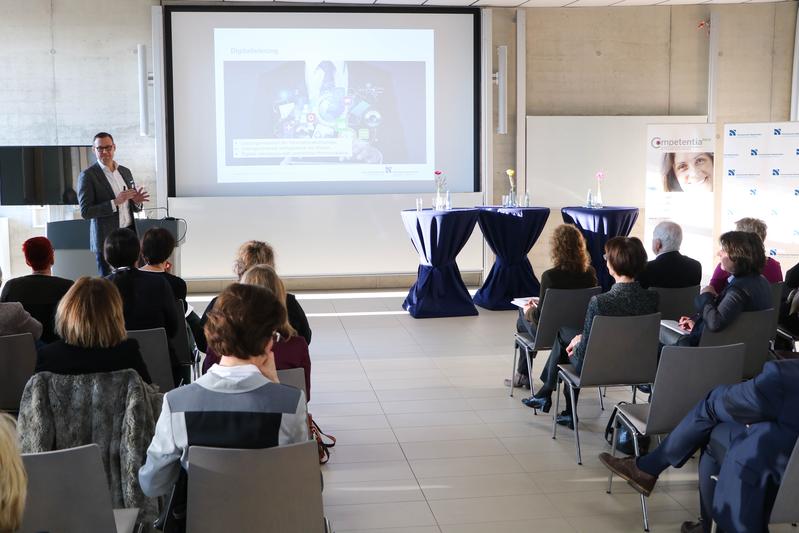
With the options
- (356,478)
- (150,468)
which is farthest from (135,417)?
(356,478)

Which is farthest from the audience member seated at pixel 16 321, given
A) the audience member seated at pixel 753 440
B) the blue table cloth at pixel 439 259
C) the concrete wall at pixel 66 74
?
the concrete wall at pixel 66 74

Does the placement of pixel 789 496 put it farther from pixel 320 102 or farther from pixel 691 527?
pixel 320 102

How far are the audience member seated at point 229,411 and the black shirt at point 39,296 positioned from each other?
2130 millimetres

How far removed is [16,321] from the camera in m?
3.97

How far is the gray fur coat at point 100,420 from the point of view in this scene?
9.25 feet

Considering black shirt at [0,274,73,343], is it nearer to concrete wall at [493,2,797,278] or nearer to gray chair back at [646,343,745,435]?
gray chair back at [646,343,745,435]

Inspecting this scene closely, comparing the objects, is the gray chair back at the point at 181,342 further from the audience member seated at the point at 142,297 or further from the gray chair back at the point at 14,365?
the gray chair back at the point at 14,365

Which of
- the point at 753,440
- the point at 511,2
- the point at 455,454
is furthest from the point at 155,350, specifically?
the point at 511,2

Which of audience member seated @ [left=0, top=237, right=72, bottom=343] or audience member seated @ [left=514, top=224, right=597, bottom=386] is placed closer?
audience member seated @ [left=0, top=237, right=72, bottom=343]

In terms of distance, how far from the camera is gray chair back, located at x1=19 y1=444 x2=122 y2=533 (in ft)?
7.29

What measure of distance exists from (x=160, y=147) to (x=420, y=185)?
121 inches

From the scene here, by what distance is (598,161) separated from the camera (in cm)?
1082

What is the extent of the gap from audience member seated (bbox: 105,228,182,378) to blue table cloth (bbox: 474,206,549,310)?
5067mm

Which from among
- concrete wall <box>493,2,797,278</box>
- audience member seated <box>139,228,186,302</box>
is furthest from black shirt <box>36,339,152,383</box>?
concrete wall <box>493,2,797,278</box>
